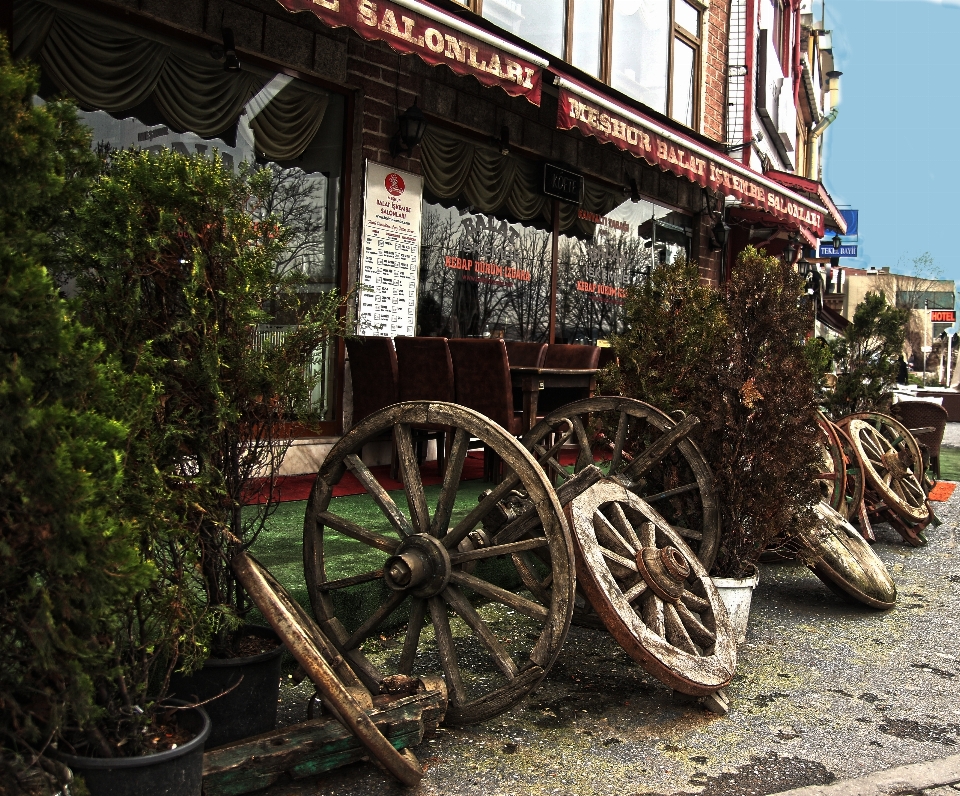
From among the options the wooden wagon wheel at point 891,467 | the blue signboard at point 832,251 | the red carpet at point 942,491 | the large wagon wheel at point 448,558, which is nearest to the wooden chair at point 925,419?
the red carpet at point 942,491

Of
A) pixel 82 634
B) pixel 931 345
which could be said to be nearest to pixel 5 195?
pixel 82 634

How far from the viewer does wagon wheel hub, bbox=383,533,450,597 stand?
3277 millimetres

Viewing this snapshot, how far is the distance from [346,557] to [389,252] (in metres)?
3.64

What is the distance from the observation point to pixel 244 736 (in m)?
2.83

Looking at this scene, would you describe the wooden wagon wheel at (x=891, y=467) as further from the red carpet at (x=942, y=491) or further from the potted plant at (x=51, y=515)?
the potted plant at (x=51, y=515)

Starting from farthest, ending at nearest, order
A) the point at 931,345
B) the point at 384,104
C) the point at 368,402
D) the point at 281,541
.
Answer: the point at 931,345 → the point at 384,104 → the point at 368,402 → the point at 281,541

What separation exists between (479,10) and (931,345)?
Answer: 211ft

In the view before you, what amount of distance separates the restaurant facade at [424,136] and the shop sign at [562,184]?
0.08 feet

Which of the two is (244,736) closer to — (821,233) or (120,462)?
(120,462)

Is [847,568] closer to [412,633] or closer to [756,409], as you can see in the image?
[756,409]

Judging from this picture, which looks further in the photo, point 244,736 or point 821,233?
point 821,233

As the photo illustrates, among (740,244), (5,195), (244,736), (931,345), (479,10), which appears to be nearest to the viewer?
(5,195)

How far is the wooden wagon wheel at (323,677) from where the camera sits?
8.44 ft

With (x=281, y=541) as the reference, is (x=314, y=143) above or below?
above
